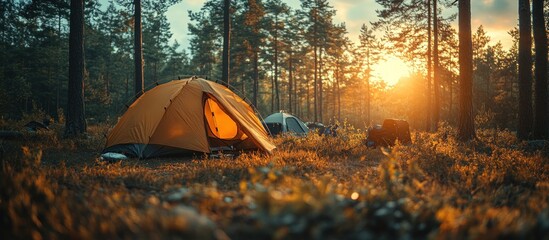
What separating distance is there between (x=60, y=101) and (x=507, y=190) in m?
43.5

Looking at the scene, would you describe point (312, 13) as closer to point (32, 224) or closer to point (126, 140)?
point (126, 140)

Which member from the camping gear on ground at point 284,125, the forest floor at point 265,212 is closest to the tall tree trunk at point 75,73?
the forest floor at point 265,212

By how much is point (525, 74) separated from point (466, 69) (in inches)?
80.3

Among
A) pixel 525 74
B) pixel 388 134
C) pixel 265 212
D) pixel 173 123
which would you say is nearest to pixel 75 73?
pixel 173 123

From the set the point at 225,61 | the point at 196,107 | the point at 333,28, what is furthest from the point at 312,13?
the point at 196,107

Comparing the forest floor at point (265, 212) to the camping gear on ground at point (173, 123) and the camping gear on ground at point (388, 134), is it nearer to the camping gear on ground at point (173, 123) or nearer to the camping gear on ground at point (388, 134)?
the camping gear on ground at point (173, 123)

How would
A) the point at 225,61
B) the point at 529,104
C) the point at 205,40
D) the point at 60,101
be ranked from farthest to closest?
the point at 205,40 < the point at 60,101 < the point at 225,61 < the point at 529,104

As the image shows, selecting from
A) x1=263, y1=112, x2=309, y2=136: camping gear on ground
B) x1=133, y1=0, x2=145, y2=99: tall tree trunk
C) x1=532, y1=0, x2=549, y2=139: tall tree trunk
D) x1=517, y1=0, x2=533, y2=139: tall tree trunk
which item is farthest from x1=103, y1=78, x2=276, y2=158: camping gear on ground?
x1=532, y1=0, x2=549, y2=139: tall tree trunk

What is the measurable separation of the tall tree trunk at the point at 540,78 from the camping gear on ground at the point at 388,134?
4.00 meters


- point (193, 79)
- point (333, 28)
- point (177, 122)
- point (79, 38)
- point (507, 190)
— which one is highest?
point (333, 28)

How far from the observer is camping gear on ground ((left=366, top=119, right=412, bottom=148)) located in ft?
33.1

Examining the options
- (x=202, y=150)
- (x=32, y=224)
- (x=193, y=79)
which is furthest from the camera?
(x=193, y=79)

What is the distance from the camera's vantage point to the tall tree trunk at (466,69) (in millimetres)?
10625

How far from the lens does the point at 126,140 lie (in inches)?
322
